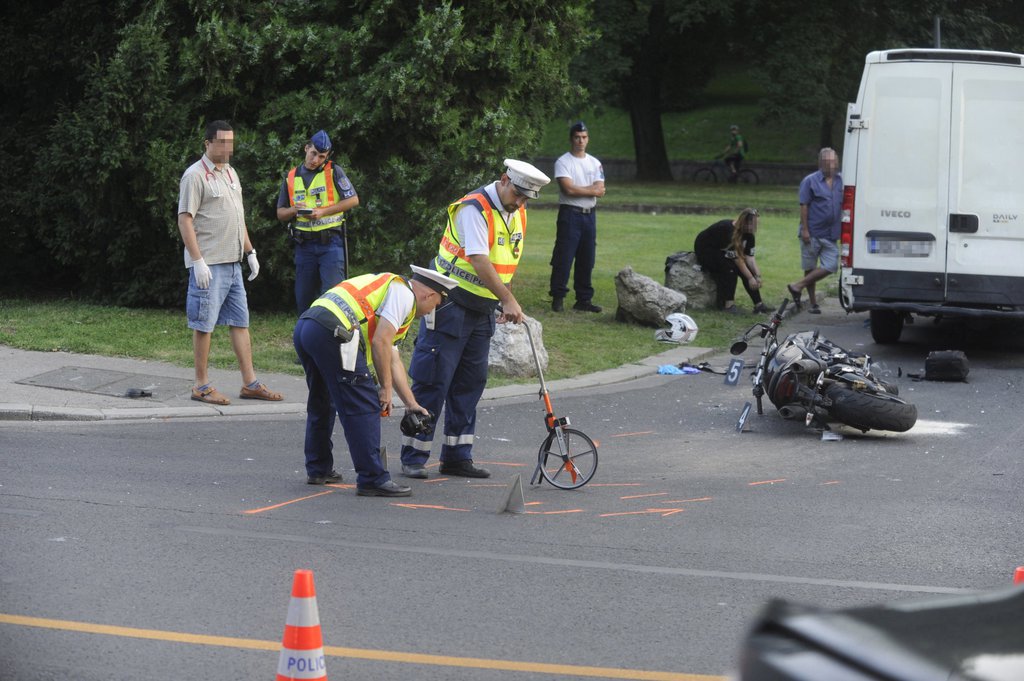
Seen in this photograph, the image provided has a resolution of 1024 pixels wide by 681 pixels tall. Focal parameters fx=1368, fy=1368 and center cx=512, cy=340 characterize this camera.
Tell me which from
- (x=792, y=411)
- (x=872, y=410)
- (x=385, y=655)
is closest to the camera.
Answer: (x=385, y=655)

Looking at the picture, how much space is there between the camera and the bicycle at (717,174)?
4467cm

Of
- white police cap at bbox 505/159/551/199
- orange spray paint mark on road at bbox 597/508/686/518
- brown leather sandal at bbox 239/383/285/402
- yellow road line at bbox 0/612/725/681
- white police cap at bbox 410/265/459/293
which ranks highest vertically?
white police cap at bbox 505/159/551/199

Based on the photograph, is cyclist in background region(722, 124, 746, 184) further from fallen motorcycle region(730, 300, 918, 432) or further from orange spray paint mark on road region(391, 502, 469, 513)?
orange spray paint mark on road region(391, 502, 469, 513)

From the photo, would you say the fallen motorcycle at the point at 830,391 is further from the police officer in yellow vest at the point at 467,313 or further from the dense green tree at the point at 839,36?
the dense green tree at the point at 839,36

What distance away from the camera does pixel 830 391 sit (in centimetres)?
974

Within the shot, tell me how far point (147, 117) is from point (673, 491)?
747cm

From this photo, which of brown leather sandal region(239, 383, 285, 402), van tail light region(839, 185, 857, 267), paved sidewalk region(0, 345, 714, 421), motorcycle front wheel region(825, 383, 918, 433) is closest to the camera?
motorcycle front wheel region(825, 383, 918, 433)

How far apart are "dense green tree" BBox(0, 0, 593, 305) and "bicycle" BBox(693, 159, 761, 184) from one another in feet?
101

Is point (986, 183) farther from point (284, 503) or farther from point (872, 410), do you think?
point (284, 503)

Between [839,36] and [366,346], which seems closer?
[366,346]

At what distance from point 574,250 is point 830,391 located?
19.2 feet

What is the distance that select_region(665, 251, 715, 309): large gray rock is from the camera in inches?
626

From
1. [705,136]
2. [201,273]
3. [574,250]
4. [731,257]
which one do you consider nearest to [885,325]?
[731,257]

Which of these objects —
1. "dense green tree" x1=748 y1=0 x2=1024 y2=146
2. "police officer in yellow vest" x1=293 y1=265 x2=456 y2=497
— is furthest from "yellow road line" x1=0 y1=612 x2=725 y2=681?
"dense green tree" x1=748 y1=0 x2=1024 y2=146
